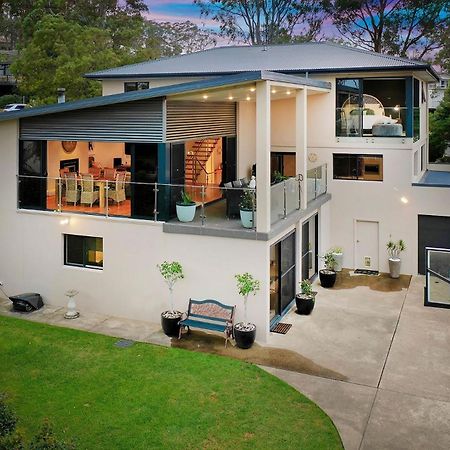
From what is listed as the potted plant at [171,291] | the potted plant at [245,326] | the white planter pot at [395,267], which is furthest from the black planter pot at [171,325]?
the white planter pot at [395,267]

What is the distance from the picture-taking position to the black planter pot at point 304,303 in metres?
15.5

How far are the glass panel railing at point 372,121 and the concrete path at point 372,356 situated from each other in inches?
215

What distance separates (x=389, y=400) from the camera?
430 inches

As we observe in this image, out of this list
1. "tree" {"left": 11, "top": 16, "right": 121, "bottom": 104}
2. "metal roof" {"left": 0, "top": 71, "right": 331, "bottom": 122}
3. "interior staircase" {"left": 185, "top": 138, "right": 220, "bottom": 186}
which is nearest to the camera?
"metal roof" {"left": 0, "top": 71, "right": 331, "bottom": 122}

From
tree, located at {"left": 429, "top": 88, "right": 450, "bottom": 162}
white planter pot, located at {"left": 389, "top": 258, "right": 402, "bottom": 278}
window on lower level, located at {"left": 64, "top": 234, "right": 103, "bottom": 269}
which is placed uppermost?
tree, located at {"left": 429, "top": 88, "right": 450, "bottom": 162}

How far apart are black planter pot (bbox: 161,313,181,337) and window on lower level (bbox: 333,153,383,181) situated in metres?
9.39

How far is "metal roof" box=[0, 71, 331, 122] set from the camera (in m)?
12.9

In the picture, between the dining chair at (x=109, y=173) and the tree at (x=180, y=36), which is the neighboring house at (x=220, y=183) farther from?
the tree at (x=180, y=36)

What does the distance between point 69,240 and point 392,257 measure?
431 inches

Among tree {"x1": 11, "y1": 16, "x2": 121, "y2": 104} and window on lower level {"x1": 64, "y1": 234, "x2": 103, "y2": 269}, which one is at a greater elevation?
tree {"x1": 11, "y1": 16, "x2": 121, "y2": 104}

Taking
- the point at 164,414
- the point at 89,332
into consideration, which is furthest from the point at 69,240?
the point at 164,414

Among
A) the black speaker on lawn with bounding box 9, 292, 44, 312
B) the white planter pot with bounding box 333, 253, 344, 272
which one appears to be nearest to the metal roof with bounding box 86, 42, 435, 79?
the white planter pot with bounding box 333, 253, 344, 272

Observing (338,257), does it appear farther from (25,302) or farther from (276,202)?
(25,302)

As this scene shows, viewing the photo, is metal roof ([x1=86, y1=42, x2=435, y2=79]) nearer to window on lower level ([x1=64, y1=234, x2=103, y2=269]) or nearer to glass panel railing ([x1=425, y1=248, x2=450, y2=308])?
glass panel railing ([x1=425, y1=248, x2=450, y2=308])
